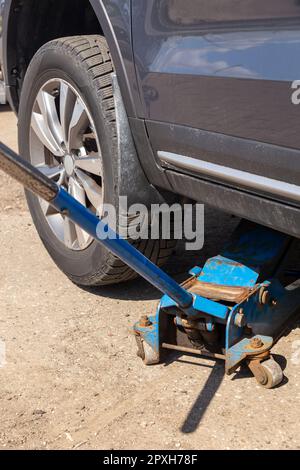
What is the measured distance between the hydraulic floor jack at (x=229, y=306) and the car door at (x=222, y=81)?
44 cm

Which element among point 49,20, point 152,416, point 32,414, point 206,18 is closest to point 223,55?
point 206,18

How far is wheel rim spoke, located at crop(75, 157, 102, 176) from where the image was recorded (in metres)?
3.02

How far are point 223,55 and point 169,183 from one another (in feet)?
1.96

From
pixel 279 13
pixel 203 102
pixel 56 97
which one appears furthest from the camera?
pixel 56 97

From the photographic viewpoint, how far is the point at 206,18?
2391 millimetres

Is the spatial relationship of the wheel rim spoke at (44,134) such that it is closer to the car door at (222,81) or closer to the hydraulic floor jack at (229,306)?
the car door at (222,81)

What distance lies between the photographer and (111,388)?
265 centimetres

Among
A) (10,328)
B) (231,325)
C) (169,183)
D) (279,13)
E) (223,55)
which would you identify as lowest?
(10,328)

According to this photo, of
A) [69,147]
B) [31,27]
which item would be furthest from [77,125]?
[31,27]

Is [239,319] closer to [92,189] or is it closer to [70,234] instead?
[92,189]

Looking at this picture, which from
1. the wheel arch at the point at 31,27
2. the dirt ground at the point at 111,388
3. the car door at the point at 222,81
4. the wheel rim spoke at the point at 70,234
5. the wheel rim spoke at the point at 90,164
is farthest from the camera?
the wheel arch at the point at 31,27

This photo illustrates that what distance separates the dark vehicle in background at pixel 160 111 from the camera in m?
2.19

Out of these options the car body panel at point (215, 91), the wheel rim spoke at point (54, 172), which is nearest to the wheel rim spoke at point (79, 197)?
the wheel rim spoke at point (54, 172)

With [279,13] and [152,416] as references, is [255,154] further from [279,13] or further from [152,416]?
[152,416]
